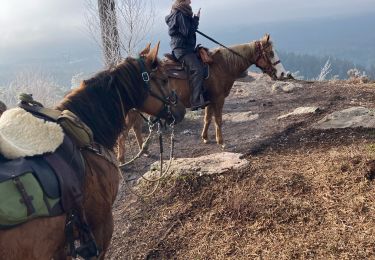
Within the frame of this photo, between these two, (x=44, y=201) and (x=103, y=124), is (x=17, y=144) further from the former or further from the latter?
(x=103, y=124)

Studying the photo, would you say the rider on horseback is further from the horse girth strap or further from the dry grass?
the horse girth strap

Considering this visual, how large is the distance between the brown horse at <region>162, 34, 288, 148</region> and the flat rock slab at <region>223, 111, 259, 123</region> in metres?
1.83

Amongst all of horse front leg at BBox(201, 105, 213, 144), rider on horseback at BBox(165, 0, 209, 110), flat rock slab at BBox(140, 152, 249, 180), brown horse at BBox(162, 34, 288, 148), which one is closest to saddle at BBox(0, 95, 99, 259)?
flat rock slab at BBox(140, 152, 249, 180)

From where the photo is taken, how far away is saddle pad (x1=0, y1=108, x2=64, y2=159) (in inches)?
103

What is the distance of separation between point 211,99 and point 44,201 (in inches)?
226

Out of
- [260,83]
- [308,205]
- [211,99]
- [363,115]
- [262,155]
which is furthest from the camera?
[260,83]

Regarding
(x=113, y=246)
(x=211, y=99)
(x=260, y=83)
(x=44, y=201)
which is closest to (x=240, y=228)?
(x=113, y=246)

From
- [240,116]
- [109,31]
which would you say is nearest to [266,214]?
[240,116]

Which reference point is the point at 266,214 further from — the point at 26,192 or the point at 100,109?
the point at 26,192

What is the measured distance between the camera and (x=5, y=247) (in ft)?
8.03

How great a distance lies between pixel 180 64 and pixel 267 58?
2.20m

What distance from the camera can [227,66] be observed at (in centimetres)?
800

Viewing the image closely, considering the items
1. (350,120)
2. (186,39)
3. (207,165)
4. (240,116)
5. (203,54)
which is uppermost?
(186,39)

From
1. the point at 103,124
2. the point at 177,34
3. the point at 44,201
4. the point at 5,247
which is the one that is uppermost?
the point at 177,34
